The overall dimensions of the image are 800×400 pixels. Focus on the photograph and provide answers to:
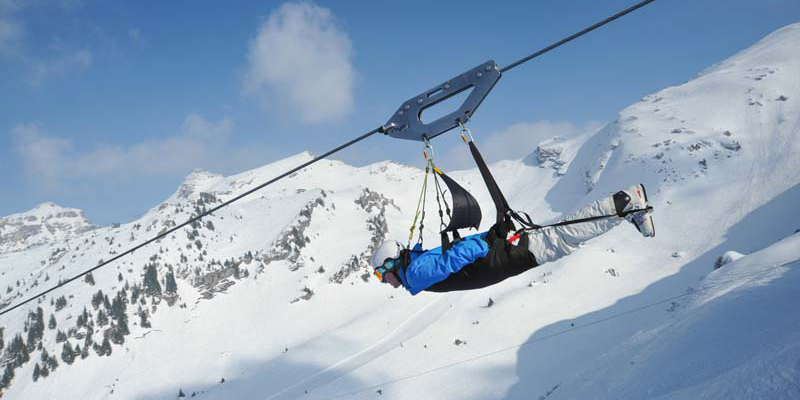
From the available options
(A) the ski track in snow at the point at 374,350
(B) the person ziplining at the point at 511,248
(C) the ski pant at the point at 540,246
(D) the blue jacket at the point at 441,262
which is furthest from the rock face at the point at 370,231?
(C) the ski pant at the point at 540,246

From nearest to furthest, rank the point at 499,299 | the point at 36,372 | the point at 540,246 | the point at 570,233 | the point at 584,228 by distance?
1. the point at 584,228
2. the point at 570,233
3. the point at 540,246
4. the point at 499,299
5. the point at 36,372

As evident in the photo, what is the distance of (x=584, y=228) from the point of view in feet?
19.8

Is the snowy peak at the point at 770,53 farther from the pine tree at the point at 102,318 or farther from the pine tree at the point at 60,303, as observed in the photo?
the pine tree at the point at 60,303

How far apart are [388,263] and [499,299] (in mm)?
29118

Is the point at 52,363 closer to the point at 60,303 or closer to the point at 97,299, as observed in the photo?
the point at 97,299

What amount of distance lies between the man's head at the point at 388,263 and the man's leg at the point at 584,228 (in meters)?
3.12

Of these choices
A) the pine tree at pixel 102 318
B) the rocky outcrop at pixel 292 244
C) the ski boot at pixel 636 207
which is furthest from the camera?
the rocky outcrop at pixel 292 244

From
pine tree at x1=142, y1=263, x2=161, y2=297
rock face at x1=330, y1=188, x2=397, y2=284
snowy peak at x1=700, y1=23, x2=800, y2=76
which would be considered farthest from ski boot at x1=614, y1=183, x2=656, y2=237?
snowy peak at x1=700, y1=23, x2=800, y2=76

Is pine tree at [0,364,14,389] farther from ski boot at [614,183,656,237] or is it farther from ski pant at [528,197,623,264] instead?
ski boot at [614,183,656,237]

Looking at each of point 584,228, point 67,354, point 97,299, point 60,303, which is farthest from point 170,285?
point 584,228

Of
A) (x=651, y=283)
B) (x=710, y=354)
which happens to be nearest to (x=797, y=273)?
(x=710, y=354)

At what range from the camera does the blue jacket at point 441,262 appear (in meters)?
6.80

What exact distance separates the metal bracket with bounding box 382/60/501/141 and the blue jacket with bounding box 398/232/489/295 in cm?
208

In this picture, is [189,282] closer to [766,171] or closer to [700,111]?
[766,171]
